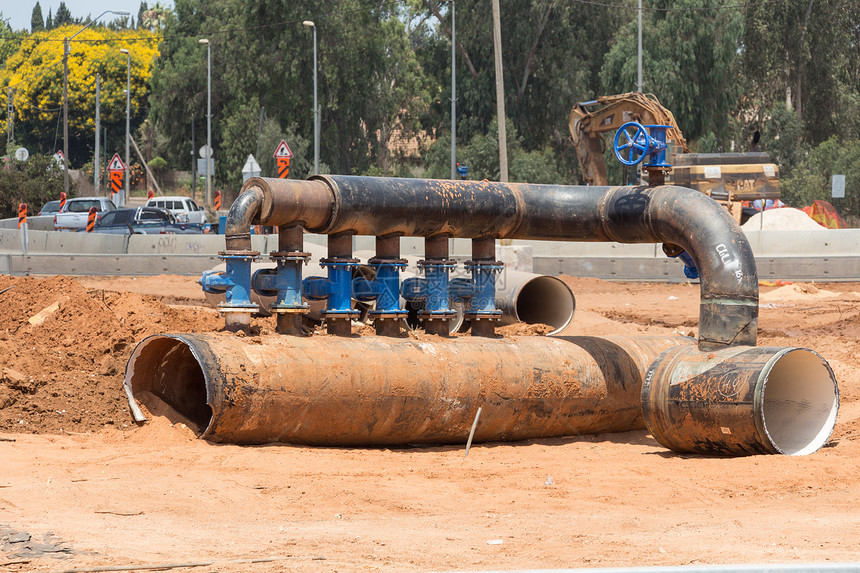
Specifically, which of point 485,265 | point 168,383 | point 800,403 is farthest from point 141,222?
point 800,403

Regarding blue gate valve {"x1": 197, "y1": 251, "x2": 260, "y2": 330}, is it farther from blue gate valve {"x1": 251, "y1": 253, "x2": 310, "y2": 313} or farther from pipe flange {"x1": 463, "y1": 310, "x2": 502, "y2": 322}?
pipe flange {"x1": 463, "y1": 310, "x2": 502, "y2": 322}

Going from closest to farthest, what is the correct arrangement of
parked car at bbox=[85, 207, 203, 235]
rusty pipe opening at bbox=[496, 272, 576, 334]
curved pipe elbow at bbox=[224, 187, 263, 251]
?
curved pipe elbow at bbox=[224, 187, 263, 251], rusty pipe opening at bbox=[496, 272, 576, 334], parked car at bbox=[85, 207, 203, 235]

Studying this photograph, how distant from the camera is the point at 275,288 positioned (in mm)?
8812

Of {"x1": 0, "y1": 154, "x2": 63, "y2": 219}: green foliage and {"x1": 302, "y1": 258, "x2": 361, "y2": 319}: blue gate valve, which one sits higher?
{"x1": 0, "y1": 154, "x2": 63, "y2": 219}: green foliage

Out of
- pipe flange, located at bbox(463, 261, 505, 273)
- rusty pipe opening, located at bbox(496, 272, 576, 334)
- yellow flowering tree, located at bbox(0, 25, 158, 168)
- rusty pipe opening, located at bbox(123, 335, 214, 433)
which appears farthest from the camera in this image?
yellow flowering tree, located at bbox(0, 25, 158, 168)

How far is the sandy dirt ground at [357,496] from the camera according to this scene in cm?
521

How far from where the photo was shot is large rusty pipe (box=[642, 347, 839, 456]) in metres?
8.03

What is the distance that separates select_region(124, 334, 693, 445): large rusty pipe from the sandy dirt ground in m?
0.22

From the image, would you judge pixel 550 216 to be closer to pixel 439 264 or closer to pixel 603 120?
pixel 439 264

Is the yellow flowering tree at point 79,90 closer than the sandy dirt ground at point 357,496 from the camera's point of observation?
No

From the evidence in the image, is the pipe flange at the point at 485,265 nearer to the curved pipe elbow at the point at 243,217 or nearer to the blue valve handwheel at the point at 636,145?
the blue valve handwheel at the point at 636,145

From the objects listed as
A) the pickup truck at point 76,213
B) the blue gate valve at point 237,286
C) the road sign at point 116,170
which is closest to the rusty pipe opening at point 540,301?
the blue gate valve at point 237,286

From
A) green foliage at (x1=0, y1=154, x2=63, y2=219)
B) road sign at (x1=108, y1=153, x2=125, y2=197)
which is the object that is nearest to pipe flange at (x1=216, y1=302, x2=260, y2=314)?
road sign at (x1=108, y1=153, x2=125, y2=197)

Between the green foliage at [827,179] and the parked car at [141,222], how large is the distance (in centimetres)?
2597
